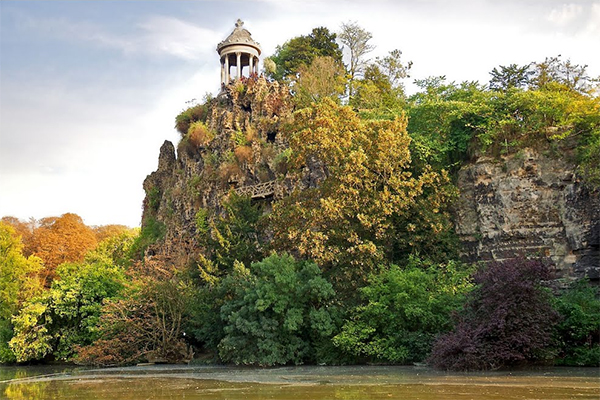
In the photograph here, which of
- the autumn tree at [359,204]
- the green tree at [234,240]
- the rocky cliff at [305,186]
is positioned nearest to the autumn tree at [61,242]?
the rocky cliff at [305,186]

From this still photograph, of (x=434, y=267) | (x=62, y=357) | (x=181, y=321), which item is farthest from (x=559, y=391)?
(x=62, y=357)

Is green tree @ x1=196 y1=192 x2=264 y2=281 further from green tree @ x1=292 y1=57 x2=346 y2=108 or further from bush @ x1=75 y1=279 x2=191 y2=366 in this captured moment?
green tree @ x1=292 y1=57 x2=346 y2=108

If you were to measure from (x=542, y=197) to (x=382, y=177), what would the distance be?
18.7 feet

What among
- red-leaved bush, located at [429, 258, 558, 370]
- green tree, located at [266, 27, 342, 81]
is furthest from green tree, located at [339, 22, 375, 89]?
red-leaved bush, located at [429, 258, 558, 370]

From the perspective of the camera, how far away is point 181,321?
22.8 meters

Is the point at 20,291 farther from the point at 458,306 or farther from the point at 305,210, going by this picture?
the point at 458,306

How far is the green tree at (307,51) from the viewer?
39875 millimetres

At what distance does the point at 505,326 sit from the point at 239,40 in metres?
30.9

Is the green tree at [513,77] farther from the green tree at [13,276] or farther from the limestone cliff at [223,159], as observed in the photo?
the green tree at [13,276]

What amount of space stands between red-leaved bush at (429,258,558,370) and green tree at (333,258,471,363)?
162 centimetres

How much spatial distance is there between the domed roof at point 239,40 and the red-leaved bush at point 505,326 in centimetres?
2933

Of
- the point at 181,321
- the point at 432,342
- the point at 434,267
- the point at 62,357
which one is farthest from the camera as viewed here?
the point at 62,357

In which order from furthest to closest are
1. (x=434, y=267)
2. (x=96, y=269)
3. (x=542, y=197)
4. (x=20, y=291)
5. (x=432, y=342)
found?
(x=20, y=291), (x=96, y=269), (x=542, y=197), (x=434, y=267), (x=432, y=342)

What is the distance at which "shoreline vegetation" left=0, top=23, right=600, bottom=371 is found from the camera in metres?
15.5
